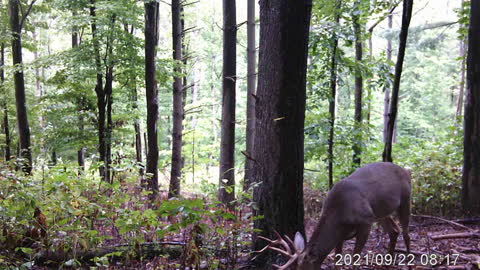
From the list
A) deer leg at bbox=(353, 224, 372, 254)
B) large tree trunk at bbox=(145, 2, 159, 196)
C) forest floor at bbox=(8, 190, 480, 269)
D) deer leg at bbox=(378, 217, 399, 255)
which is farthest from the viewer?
large tree trunk at bbox=(145, 2, 159, 196)

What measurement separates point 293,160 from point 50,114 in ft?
29.2

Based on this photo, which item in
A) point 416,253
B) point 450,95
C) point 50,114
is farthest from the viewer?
point 450,95

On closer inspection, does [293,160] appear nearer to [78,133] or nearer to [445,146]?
[445,146]

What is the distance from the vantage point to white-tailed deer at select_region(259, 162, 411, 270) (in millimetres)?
3915

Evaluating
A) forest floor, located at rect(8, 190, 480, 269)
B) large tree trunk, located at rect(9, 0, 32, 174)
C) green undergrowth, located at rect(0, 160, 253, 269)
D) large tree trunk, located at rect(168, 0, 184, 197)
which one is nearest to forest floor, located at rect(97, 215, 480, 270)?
forest floor, located at rect(8, 190, 480, 269)

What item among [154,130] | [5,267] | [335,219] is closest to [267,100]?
[335,219]

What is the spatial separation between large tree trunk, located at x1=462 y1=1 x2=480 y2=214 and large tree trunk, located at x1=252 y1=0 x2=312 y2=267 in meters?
4.41

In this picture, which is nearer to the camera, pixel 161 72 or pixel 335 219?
pixel 335 219

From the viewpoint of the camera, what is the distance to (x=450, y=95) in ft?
108

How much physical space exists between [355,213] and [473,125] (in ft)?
13.8

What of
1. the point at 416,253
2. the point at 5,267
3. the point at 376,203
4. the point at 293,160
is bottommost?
the point at 416,253

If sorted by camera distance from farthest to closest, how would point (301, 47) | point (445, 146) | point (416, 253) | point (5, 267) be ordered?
point (445, 146), point (416, 253), point (301, 47), point (5, 267)

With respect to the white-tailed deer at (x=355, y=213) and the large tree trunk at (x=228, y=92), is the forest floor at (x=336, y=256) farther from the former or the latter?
the large tree trunk at (x=228, y=92)

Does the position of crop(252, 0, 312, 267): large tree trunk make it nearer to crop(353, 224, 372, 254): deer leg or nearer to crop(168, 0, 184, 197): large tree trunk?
crop(353, 224, 372, 254): deer leg
